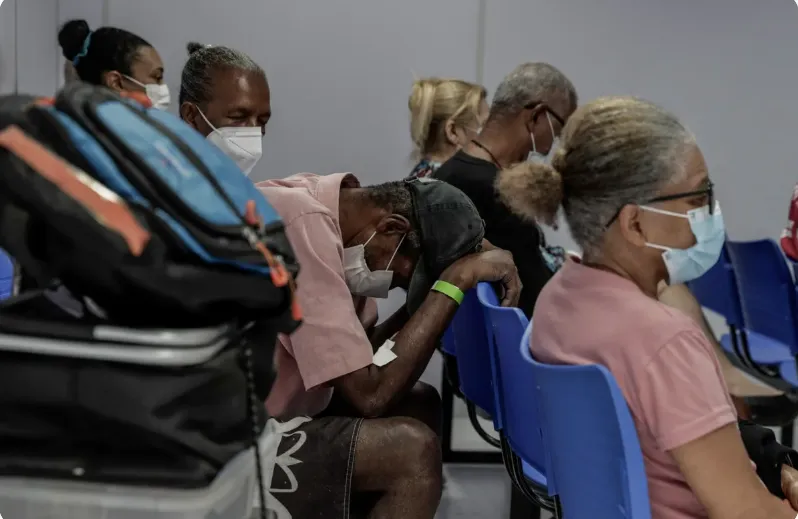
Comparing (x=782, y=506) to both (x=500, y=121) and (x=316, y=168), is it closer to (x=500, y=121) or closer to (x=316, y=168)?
(x=500, y=121)

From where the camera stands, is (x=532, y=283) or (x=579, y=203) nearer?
(x=579, y=203)

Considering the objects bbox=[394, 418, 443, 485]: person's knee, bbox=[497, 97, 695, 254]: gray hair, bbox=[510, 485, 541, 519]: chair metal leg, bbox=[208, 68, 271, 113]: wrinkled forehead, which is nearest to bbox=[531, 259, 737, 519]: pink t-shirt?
bbox=[497, 97, 695, 254]: gray hair

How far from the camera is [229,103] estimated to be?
6.00ft

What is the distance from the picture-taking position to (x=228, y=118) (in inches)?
72.1

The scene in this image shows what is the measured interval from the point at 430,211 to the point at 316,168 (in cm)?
168

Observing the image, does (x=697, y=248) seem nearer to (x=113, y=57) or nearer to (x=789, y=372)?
(x=789, y=372)

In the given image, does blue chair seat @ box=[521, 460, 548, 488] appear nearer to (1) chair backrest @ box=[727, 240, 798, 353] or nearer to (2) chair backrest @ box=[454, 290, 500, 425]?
(2) chair backrest @ box=[454, 290, 500, 425]

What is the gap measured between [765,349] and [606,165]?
58.8 inches

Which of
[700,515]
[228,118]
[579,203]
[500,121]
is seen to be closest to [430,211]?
[579,203]

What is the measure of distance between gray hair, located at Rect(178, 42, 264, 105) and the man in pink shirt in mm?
393

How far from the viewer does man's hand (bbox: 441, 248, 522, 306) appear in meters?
1.58

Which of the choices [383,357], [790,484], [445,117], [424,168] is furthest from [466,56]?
[790,484]

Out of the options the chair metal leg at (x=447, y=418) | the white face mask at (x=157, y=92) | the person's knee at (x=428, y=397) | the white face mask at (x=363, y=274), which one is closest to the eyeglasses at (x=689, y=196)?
the white face mask at (x=363, y=274)

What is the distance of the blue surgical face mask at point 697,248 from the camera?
121 centimetres
